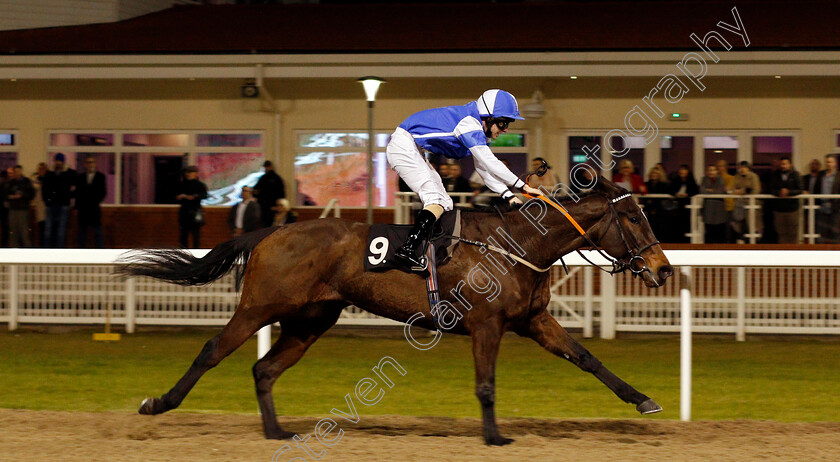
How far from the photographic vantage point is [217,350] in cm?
479

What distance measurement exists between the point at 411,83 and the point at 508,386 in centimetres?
639

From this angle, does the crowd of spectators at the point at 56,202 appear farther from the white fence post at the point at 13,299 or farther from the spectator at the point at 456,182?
the spectator at the point at 456,182

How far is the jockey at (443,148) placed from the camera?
15.5 ft

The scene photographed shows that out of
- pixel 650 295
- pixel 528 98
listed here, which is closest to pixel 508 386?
pixel 650 295

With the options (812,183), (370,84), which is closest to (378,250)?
(370,84)

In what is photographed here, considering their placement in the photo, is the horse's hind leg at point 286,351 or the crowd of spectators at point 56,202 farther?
the crowd of spectators at point 56,202

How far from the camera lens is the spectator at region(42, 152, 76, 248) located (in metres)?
11.6

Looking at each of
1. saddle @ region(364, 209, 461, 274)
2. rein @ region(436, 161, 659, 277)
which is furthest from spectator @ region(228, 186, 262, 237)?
rein @ region(436, 161, 659, 277)

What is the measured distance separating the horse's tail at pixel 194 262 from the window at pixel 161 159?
7.84 metres

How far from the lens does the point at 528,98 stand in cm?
1223

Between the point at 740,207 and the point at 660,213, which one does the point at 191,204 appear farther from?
the point at 740,207

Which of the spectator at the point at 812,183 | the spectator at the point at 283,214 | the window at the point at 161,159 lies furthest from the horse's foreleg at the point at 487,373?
the window at the point at 161,159

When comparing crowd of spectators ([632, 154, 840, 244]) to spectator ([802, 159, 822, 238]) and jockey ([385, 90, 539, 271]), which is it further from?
jockey ([385, 90, 539, 271])

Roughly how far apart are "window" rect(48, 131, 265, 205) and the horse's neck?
8.58 m
